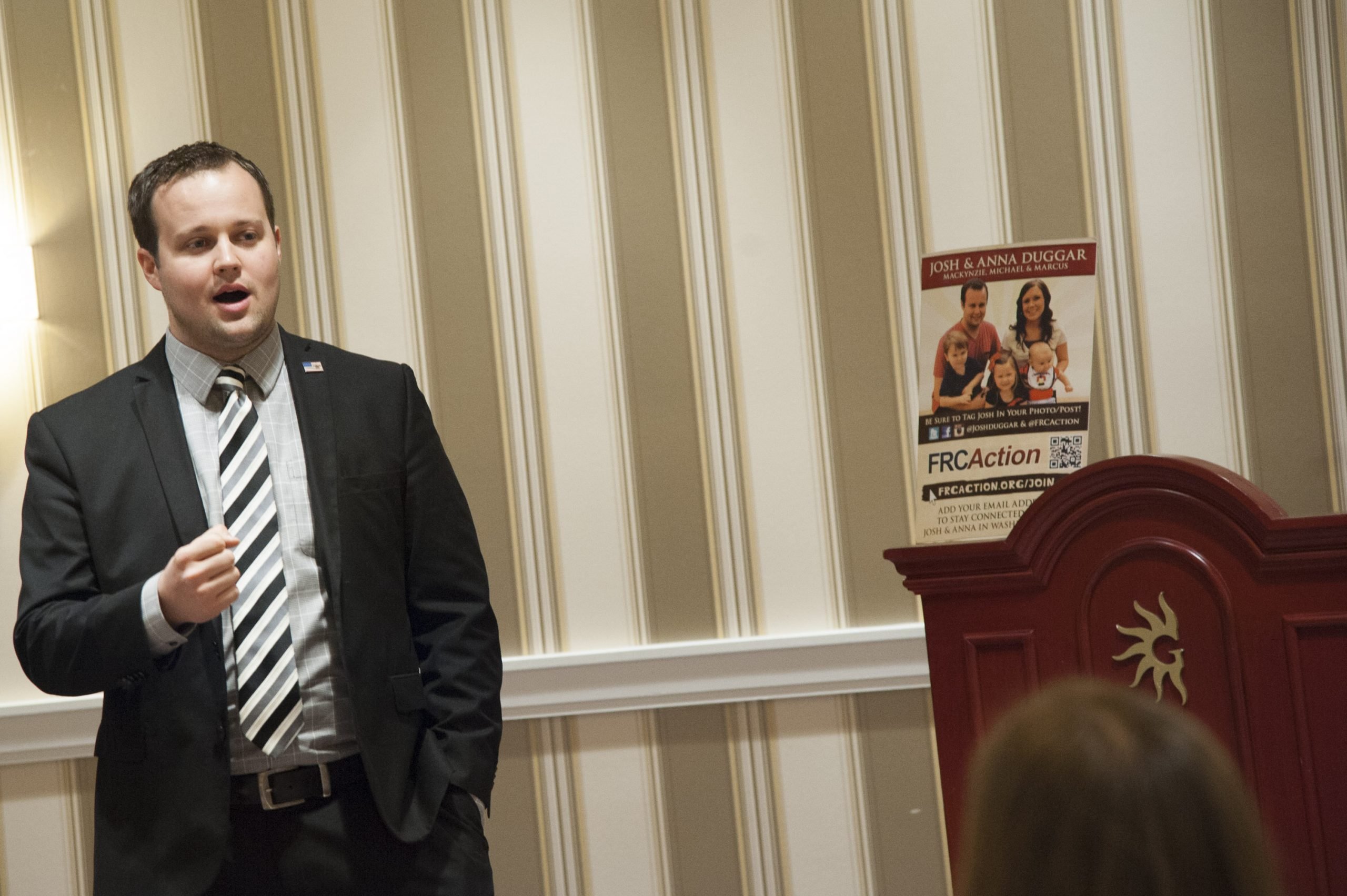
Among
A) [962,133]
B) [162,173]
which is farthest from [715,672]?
[162,173]

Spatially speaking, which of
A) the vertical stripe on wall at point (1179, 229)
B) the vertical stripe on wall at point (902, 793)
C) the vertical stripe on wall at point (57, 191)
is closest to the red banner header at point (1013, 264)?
the vertical stripe on wall at point (1179, 229)

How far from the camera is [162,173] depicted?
184cm

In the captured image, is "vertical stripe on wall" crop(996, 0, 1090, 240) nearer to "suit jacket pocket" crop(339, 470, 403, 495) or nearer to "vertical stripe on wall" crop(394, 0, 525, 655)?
"vertical stripe on wall" crop(394, 0, 525, 655)

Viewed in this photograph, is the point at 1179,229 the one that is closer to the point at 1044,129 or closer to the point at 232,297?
the point at 1044,129

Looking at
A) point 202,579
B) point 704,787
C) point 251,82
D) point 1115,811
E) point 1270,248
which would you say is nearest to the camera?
point 1115,811

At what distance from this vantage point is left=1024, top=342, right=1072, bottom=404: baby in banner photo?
6.13 ft

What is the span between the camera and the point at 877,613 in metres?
2.80

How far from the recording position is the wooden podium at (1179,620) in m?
A: 1.58

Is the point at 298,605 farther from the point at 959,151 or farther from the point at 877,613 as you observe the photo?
the point at 959,151

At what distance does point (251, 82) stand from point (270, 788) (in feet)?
6.17

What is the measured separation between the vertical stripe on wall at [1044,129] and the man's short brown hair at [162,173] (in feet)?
5.59

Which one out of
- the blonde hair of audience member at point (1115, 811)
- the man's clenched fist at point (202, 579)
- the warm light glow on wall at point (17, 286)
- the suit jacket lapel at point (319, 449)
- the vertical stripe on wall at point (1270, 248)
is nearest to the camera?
the blonde hair of audience member at point (1115, 811)

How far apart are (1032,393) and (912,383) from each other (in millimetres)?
923

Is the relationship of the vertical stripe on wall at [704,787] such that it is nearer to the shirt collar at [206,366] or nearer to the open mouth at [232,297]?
the shirt collar at [206,366]
